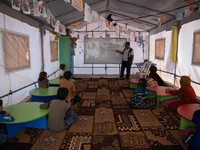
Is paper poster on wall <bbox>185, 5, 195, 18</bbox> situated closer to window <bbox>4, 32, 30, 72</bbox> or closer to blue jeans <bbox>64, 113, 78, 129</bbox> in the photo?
blue jeans <bbox>64, 113, 78, 129</bbox>

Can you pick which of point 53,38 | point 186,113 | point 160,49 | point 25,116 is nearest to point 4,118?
point 25,116

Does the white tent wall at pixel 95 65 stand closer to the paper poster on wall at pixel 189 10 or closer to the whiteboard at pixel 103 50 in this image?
the whiteboard at pixel 103 50

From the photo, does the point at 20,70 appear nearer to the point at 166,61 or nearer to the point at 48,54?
the point at 48,54

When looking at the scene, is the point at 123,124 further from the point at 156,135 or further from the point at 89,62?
the point at 89,62

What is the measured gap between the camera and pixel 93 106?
3.79 meters

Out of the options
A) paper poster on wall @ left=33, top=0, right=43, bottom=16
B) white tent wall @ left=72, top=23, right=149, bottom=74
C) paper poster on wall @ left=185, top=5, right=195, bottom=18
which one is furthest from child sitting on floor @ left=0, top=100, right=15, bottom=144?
white tent wall @ left=72, top=23, right=149, bottom=74

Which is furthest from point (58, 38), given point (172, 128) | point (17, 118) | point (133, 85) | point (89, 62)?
point (172, 128)

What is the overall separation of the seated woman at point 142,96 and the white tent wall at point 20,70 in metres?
2.64

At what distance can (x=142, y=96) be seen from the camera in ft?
11.6

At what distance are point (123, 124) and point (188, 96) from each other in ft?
4.83

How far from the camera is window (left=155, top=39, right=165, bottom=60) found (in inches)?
251

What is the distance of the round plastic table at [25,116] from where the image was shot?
225cm

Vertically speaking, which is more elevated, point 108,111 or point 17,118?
point 17,118

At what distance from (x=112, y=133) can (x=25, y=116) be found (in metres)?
1.34
